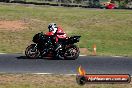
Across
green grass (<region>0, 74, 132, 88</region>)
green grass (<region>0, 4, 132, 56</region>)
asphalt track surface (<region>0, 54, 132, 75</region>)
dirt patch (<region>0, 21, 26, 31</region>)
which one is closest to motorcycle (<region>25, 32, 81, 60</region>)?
asphalt track surface (<region>0, 54, 132, 75</region>)

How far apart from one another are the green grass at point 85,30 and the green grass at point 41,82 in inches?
315

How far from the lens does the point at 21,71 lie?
65.8ft

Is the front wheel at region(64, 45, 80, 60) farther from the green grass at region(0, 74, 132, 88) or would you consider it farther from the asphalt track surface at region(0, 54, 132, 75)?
the green grass at region(0, 74, 132, 88)

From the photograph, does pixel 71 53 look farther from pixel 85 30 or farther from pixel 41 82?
pixel 85 30

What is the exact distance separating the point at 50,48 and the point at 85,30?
1461cm

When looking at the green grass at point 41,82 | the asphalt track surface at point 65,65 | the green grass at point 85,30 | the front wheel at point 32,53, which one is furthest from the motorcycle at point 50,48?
the green grass at point 41,82

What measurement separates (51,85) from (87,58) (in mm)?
7358

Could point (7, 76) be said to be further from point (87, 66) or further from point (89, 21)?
point (89, 21)

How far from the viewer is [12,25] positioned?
38.4m

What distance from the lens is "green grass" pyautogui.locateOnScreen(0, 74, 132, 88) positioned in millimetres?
17266

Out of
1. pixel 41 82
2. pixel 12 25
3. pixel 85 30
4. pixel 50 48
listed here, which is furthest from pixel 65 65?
pixel 12 25

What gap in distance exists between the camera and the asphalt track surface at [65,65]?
20578 mm

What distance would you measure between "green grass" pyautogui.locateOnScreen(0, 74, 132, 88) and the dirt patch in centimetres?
1775

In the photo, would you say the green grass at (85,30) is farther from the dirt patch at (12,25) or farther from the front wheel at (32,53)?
the front wheel at (32,53)
